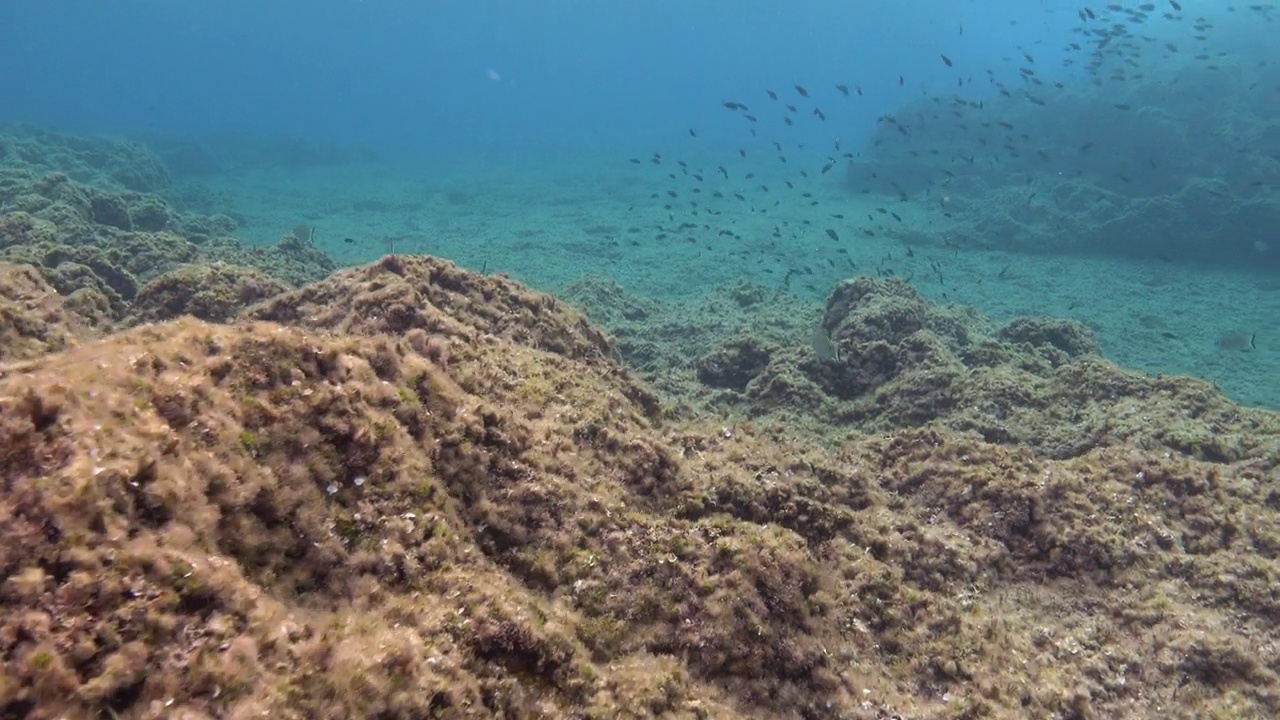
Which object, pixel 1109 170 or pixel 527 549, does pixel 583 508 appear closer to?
pixel 527 549

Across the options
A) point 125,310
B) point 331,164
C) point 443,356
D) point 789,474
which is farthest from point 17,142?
point 789,474

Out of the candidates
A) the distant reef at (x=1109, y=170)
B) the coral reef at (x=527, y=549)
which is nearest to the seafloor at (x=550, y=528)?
the coral reef at (x=527, y=549)

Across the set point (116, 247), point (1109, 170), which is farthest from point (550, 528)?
point (1109, 170)

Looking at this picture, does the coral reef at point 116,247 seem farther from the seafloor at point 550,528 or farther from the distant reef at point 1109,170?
the distant reef at point 1109,170

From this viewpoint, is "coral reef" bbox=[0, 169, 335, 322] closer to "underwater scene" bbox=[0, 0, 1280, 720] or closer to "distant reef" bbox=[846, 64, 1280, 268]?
"underwater scene" bbox=[0, 0, 1280, 720]

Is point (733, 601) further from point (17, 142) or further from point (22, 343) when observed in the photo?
point (17, 142)

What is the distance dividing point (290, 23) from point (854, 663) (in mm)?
239422

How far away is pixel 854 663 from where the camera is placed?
3.99 metres

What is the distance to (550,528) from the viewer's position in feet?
13.1

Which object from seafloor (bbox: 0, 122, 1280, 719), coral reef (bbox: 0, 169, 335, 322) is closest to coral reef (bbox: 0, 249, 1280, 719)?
seafloor (bbox: 0, 122, 1280, 719)

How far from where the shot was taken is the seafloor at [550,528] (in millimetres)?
2477

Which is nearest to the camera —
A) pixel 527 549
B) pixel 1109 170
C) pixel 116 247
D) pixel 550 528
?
pixel 527 549

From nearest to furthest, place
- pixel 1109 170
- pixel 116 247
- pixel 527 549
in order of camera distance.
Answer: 1. pixel 527 549
2. pixel 116 247
3. pixel 1109 170

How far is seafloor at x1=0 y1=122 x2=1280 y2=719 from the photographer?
2477mm
